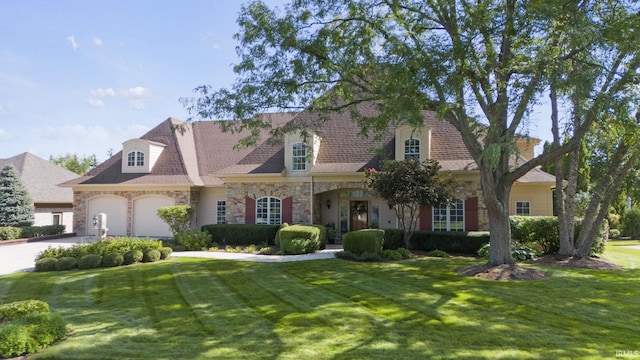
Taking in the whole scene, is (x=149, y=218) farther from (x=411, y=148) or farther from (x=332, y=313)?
(x=332, y=313)

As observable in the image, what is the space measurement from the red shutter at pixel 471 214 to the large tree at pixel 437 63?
607 centimetres

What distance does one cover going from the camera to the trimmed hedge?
17.5 meters

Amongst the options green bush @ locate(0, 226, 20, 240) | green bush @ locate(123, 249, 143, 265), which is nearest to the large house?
green bush @ locate(0, 226, 20, 240)

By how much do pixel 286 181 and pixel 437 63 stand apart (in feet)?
36.5

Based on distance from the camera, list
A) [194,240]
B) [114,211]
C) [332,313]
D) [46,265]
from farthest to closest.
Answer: [114,211], [194,240], [46,265], [332,313]

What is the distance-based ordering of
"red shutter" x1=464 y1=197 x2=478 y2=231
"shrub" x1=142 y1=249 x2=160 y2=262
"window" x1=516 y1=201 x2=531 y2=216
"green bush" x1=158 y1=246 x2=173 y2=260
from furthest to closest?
"window" x1=516 y1=201 x2=531 y2=216 < "red shutter" x1=464 y1=197 x2=478 y2=231 < "green bush" x1=158 y1=246 x2=173 y2=260 < "shrub" x1=142 y1=249 x2=160 y2=262

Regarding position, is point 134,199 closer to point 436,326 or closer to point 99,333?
point 99,333

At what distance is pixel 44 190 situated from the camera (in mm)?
27156

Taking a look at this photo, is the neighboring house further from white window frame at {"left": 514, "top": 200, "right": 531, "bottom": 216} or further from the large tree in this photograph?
white window frame at {"left": 514, "top": 200, "right": 531, "bottom": 216}

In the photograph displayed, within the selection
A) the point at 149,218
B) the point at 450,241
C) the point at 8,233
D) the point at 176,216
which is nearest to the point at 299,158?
the point at 176,216

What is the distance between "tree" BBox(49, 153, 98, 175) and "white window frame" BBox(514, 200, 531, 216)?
2156 inches

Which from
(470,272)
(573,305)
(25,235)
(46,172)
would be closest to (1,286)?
(470,272)

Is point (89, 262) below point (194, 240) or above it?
below

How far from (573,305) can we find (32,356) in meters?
8.68
